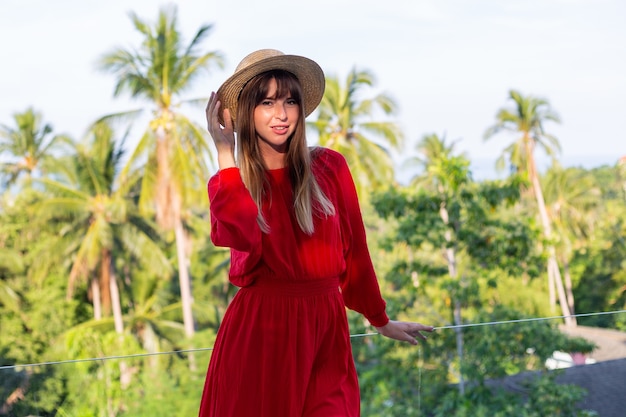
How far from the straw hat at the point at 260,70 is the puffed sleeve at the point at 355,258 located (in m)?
0.22

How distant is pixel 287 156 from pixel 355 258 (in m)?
0.31

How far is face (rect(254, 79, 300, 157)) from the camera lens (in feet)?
6.57

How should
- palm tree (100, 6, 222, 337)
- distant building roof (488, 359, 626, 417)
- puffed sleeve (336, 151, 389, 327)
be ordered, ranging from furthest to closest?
palm tree (100, 6, 222, 337) → distant building roof (488, 359, 626, 417) → puffed sleeve (336, 151, 389, 327)

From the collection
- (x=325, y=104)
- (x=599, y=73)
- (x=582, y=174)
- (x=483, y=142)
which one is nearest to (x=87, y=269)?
(x=325, y=104)

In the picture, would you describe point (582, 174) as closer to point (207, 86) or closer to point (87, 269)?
point (207, 86)

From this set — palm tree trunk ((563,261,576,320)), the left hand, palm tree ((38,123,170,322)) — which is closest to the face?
the left hand

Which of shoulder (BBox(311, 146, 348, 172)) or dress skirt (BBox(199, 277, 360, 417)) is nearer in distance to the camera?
dress skirt (BBox(199, 277, 360, 417))

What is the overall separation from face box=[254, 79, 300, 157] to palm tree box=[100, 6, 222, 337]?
68.3 ft

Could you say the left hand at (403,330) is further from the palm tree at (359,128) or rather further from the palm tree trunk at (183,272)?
the palm tree at (359,128)

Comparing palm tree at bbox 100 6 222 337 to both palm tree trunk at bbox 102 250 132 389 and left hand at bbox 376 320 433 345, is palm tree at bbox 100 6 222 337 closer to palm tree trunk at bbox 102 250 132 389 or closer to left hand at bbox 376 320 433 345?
palm tree trunk at bbox 102 250 132 389

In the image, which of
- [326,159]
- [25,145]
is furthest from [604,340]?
[25,145]

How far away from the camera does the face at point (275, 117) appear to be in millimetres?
2002

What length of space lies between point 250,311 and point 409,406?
1.82m

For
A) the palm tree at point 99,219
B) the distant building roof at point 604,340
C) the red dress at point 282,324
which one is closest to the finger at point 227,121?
the red dress at point 282,324
